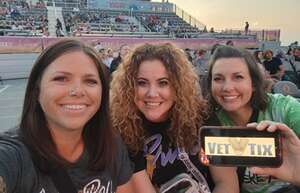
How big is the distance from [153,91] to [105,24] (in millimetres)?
28740

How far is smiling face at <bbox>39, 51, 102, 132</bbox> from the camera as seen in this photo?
5.89 feet

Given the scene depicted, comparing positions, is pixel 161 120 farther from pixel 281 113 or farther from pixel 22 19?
pixel 22 19

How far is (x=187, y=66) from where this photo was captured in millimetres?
2588

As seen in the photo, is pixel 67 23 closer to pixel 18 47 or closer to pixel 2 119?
pixel 18 47

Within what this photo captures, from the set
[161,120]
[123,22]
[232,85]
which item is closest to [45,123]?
[161,120]

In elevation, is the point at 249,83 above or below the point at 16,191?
above

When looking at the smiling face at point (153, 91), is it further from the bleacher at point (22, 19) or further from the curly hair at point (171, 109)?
the bleacher at point (22, 19)

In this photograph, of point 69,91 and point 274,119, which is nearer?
point 69,91

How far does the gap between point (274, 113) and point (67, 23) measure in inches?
1065

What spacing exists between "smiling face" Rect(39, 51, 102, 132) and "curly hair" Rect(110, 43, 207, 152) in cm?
59

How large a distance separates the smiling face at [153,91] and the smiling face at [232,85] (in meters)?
0.32

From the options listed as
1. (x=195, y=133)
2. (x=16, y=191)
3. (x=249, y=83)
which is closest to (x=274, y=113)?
(x=249, y=83)

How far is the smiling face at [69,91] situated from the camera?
1796mm

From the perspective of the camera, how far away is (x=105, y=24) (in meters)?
30.5
